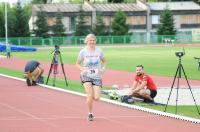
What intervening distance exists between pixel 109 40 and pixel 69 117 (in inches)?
3429

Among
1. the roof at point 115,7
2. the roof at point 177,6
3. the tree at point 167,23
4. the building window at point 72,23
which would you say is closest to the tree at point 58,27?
the building window at point 72,23

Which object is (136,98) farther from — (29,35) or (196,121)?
(29,35)

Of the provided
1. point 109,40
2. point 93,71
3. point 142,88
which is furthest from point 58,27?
point 93,71

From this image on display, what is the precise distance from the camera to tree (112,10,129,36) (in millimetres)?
104062

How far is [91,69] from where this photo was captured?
47.2ft

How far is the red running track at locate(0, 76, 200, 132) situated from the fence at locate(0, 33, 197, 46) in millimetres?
74709

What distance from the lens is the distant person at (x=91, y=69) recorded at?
46.9 ft

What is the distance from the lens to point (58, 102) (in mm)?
18859

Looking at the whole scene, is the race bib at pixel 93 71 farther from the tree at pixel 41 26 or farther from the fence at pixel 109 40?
the tree at pixel 41 26

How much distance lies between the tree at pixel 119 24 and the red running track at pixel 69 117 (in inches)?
3291

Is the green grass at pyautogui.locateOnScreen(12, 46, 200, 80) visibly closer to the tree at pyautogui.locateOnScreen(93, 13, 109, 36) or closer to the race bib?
the race bib

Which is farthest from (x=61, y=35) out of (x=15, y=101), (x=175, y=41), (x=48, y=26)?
(x=15, y=101)

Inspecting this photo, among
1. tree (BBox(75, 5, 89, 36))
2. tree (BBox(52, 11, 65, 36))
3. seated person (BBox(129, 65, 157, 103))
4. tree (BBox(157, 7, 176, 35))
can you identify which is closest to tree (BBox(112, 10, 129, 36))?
tree (BBox(75, 5, 89, 36))

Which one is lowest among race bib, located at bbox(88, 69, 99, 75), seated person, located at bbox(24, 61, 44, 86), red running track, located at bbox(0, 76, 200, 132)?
red running track, located at bbox(0, 76, 200, 132)
